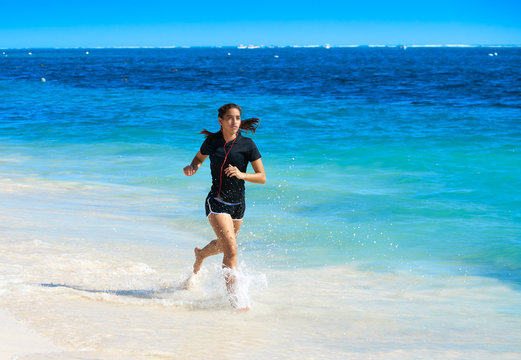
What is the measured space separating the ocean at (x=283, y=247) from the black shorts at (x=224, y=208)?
604mm

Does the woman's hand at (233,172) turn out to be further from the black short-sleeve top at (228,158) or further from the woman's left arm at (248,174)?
the black short-sleeve top at (228,158)

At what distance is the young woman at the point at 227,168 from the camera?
4.97 m

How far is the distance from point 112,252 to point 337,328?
3.05 metres

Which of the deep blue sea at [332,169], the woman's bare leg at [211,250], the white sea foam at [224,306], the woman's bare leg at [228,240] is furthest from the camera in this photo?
the deep blue sea at [332,169]

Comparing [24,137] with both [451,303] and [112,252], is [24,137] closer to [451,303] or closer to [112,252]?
[112,252]

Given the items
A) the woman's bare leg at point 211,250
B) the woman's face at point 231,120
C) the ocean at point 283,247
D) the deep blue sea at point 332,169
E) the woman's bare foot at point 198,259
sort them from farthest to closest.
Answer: the deep blue sea at point 332,169 → the woman's bare foot at point 198,259 → the woman's bare leg at point 211,250 → the woman's face at point 231,120 → the ocean at point 283,247

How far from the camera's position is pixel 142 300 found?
525cm

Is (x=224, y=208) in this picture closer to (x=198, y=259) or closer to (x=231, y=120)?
(x=231, y=120)

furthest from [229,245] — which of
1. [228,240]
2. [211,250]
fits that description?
[211,250]

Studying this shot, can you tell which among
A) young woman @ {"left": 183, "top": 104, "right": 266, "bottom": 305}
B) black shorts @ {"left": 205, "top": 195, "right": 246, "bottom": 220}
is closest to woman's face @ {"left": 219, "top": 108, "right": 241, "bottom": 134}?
young woman @ {"left": 183, "top": 104, "right": 266, "bottom": 305}

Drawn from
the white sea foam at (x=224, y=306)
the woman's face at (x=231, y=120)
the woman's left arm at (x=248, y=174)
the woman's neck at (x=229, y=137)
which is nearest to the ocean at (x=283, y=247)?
the white sea foam at (x=224, y=306)

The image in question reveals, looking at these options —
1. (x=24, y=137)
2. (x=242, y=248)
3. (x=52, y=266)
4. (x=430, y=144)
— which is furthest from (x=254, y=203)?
(x=24, y=137)

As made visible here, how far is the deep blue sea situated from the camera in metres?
7.98

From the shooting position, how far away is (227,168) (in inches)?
194
